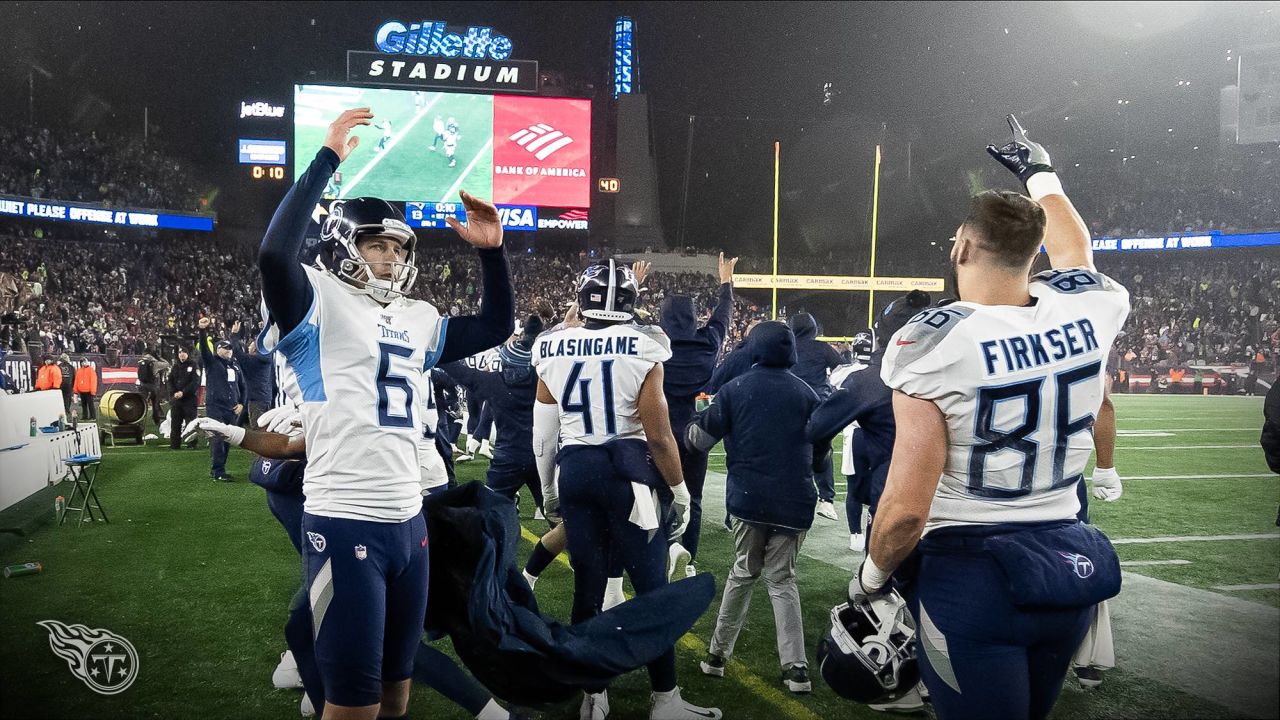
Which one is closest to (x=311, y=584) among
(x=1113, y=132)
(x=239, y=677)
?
(x=239, y=677)

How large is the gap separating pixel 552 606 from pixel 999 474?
4313 mm

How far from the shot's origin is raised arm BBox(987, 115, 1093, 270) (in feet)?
8.36

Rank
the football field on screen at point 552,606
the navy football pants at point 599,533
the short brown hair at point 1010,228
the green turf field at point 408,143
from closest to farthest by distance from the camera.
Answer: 1. the short brown hair at point 1010,228
2. the navy football pants at point 599,533
3. the football field on screen at point 552,606
4. the green turf field at point 408,143

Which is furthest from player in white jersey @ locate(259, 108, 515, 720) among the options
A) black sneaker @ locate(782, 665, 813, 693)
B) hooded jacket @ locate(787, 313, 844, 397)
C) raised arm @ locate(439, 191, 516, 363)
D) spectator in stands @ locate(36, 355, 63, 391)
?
spectator in stands @ locate(36, 355, 63, 391)

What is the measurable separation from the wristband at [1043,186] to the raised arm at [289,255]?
236cm

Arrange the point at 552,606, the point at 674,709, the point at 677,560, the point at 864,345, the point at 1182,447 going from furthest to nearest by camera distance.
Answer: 1. the point at 1182,447
2. the point at 864,345
3. the point at 677,560
4. the point at 552,606
5. the point at 674,709

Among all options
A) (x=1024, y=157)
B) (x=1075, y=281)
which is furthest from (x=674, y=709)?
(x=1024, y=157)

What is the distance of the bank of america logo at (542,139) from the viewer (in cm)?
2705

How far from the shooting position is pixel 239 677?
4512 mm

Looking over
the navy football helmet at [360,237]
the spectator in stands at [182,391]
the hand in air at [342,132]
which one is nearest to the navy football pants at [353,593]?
the navy football helmet at [360,237]

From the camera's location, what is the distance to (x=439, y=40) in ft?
95.6

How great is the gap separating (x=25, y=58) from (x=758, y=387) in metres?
31.9

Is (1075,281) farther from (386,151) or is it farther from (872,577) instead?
(386,151)

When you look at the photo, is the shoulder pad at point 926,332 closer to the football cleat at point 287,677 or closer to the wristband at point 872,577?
the wristband at point 872,577
